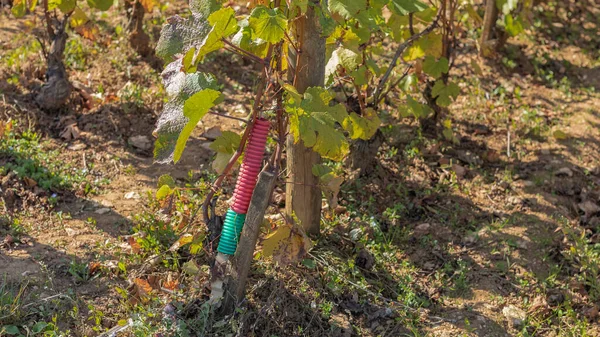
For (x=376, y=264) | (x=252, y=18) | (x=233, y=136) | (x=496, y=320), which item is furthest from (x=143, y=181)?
(x=496, y=320)

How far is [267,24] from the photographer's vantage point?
2889mm

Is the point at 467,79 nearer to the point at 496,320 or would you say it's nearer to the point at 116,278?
the point at 496,320

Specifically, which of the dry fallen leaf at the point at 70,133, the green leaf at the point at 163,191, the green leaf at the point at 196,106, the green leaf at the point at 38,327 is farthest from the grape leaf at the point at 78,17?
the green leaf at the point at 196,106

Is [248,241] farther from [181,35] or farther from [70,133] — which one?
[70,133]

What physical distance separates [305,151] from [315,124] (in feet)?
2.28

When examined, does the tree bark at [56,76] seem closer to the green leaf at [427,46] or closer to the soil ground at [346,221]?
the soil ground at [346,221]

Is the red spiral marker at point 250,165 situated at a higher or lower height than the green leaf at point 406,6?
lower

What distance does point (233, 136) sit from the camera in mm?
3547

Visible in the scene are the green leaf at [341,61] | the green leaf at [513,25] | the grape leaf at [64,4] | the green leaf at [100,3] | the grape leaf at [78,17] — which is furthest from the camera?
the green leaf at [513,25]

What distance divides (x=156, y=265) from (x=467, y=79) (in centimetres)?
313

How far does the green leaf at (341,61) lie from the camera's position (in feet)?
12.2

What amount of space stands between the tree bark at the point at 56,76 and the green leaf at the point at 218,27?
7.46 feet

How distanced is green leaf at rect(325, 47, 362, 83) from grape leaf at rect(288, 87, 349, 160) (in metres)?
0.52

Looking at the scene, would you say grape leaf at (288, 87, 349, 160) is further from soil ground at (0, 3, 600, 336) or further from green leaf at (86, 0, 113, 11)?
green leaf at (86, 0, 113, 11)
